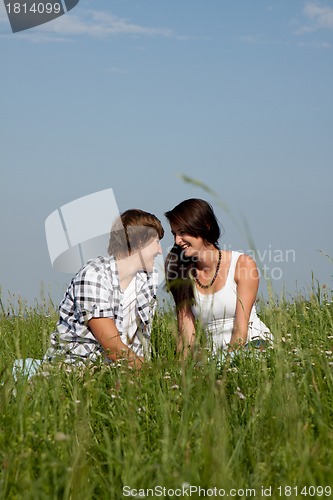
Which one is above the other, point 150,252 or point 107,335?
point 150,252

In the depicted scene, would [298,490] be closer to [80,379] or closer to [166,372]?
[166,372]

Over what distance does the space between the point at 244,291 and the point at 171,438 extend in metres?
2.71

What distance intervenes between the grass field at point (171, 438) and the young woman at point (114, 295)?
0.77 m

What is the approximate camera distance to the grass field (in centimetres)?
262

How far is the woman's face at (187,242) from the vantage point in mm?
5684

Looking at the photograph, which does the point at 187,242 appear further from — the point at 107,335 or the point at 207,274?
the point at 107,335

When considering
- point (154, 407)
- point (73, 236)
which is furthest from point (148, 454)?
point (73, 236)

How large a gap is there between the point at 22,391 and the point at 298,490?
159 centimetres

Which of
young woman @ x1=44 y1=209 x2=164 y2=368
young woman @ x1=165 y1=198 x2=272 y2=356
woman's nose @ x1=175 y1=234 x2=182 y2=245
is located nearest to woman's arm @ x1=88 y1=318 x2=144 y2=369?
young woman @ x1=44 y1=209 x2=164 y2=368

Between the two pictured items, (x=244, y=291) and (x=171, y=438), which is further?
(x=244, y=291)

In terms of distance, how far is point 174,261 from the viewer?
5.97m

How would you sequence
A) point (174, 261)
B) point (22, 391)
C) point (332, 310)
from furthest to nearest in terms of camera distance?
point (332, 310)
point (174, 261)
point (22, 391)

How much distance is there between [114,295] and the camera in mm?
5227

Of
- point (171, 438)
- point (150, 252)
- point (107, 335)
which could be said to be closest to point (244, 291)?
point (150, 252)
